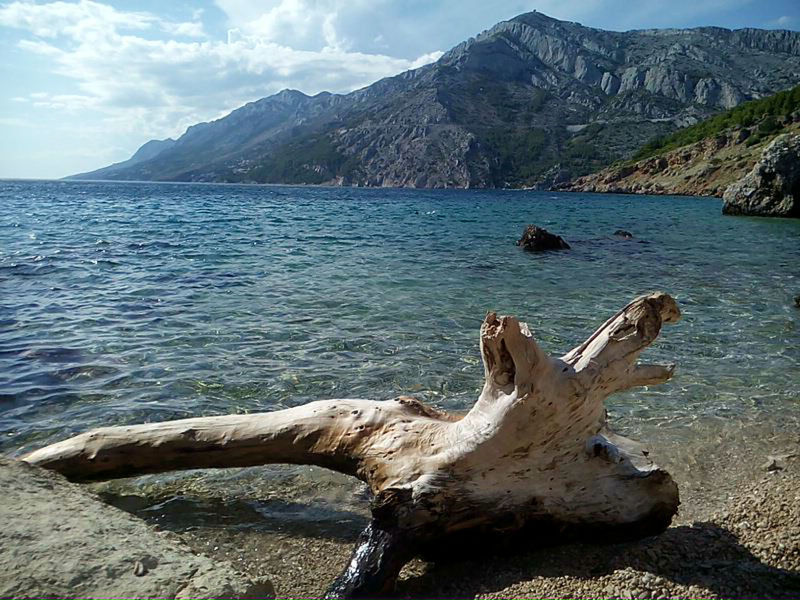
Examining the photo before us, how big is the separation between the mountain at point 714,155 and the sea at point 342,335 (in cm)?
6462

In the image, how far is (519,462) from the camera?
159 inches

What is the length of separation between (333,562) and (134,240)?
23.3m

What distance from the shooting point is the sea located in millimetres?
6262

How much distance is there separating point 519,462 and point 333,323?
7.25 metres

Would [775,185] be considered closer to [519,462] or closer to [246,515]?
[519,462]

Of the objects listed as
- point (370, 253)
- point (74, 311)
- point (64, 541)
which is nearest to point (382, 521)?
point (64, 541)

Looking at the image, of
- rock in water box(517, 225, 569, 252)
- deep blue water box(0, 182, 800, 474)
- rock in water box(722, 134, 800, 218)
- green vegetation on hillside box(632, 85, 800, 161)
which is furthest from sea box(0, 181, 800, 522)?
green vegetation on hillside box(632, 85, 800, 161)

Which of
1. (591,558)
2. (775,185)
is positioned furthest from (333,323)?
(775,185)

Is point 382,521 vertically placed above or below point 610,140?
below

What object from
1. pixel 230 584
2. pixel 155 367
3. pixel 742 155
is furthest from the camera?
pixel 742 155

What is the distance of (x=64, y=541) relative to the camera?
3.25m

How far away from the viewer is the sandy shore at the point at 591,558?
3324 millimetres

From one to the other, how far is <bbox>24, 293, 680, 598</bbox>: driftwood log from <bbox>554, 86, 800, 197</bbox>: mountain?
76059 millimetres

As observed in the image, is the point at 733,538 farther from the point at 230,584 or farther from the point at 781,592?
the point at 230,584
